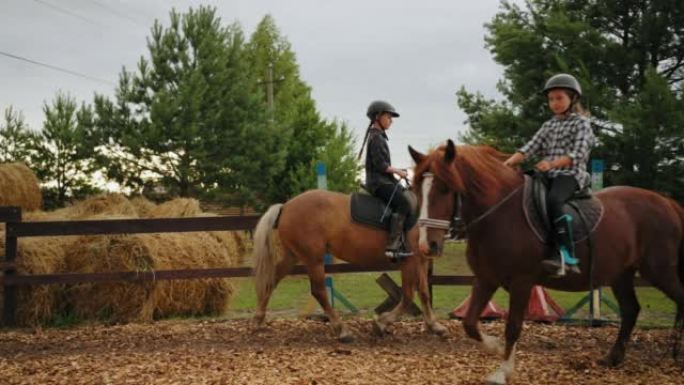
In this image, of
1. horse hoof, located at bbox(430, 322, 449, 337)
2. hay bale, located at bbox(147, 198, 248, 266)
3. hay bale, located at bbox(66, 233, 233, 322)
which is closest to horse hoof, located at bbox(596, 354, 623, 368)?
horse hoof, located at bbox(430, 322, 449, 337)

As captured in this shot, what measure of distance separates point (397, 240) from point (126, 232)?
3.91 metres

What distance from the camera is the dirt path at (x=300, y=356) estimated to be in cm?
564

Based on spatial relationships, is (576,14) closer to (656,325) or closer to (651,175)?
(651,175)

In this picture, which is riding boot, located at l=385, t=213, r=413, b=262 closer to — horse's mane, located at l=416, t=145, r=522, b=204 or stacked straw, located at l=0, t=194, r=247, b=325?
horse's mane, located at l=416, t=145, r=522, b=204

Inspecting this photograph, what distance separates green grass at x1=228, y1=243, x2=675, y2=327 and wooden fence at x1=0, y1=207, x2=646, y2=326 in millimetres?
1039

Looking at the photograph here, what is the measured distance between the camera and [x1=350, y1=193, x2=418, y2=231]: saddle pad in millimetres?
7605

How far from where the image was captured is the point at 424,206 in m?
4.96

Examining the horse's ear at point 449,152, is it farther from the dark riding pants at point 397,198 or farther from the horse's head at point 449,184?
the dark riding pants at point 397,198

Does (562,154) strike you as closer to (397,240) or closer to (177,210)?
(397,240)

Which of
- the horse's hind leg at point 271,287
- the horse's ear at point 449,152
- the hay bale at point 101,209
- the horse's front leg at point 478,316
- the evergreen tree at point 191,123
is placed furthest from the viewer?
the evergreen tree at point 191,123

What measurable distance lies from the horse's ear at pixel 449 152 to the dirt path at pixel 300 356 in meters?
1.95

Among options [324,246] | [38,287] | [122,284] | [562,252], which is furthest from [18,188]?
[562,252]

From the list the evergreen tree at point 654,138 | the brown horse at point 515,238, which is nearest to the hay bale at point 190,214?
the brown horse at point 515,238

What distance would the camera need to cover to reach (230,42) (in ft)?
98.3
